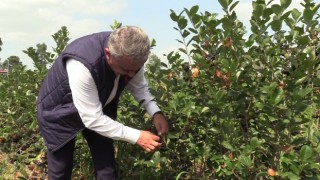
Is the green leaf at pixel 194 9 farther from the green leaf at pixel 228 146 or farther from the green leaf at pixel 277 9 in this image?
the green leaf at pixel 228 146

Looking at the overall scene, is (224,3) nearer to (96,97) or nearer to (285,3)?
(285,3)

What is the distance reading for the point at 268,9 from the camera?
2.45 metres

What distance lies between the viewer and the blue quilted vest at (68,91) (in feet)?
8.34

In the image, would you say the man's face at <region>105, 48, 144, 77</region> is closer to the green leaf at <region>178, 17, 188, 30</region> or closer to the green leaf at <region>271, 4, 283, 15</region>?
the green leaf at <region>178, 17, 188, 30</region>

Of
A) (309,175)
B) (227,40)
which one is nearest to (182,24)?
(227,40)

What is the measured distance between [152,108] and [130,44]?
76cm

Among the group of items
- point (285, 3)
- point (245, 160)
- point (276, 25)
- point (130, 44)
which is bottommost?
point (245, 160)

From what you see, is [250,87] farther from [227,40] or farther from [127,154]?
[127,154]

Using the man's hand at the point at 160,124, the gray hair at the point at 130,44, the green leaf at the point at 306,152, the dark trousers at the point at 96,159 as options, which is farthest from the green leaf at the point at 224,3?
the dark trousers at the point at 96,159

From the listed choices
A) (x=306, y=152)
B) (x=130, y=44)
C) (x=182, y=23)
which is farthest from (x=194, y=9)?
(x=306, y=152)

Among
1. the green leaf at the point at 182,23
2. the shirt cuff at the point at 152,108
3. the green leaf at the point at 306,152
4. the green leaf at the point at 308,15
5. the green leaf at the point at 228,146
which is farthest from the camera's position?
the shirt cuff at the point at 152,108

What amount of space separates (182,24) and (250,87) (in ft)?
1.94

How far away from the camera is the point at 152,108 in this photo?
2.91m

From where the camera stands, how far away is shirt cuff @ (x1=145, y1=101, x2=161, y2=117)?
114 inches
